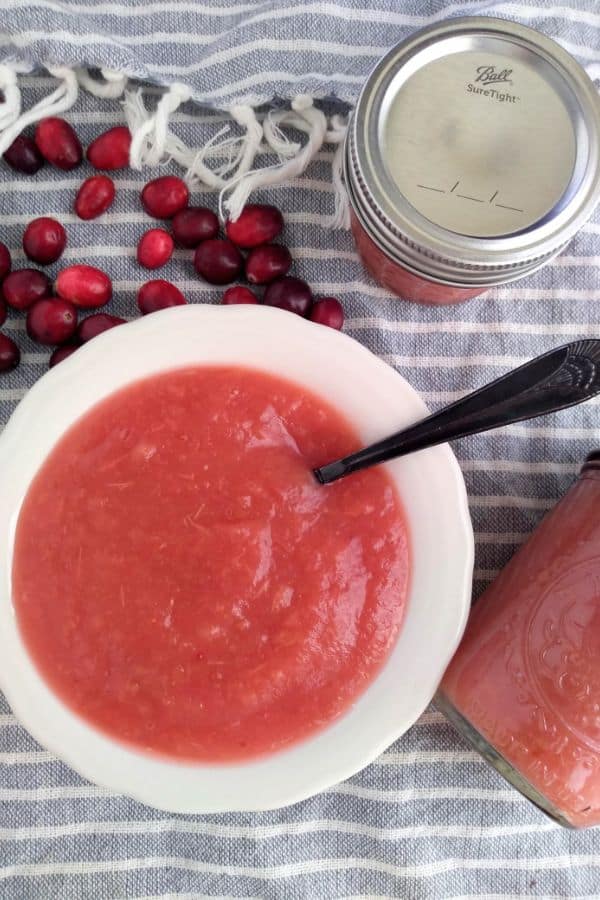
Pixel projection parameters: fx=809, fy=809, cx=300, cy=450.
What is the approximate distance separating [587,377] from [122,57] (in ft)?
3.29

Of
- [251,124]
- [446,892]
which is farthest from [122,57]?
[446,892]

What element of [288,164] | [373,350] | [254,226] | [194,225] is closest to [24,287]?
[194,225]

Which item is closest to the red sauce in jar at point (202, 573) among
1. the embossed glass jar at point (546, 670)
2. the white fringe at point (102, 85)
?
the embossed glass jar at point (546, 670)

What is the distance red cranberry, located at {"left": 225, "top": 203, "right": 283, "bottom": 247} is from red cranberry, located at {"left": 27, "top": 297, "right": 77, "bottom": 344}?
1.07ft

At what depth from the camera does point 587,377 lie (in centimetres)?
113

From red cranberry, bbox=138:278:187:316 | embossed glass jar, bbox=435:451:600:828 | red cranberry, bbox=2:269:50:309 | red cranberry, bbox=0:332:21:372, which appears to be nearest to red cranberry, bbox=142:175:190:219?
red cranberry, bbox=138:278:187:316

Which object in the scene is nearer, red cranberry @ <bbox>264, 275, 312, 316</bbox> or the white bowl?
the white bowl

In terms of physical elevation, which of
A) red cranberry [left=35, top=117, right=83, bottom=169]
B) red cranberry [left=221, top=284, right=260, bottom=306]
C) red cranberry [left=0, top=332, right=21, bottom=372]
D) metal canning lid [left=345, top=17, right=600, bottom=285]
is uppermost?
metal canning lid [left=345, top=17, right=600, bottom=285]

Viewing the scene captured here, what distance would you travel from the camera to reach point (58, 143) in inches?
57.9

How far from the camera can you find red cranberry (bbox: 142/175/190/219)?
58.1 inches

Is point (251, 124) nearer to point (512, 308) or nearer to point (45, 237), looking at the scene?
point (45, 237)

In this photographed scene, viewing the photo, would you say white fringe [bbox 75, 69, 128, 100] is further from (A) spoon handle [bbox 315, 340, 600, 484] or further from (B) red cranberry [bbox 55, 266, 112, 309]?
(A) spoon handle [bbox 315, 340, 600, 484]

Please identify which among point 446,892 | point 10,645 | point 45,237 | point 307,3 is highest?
point 307,3

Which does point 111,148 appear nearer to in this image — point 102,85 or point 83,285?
point 102,85
